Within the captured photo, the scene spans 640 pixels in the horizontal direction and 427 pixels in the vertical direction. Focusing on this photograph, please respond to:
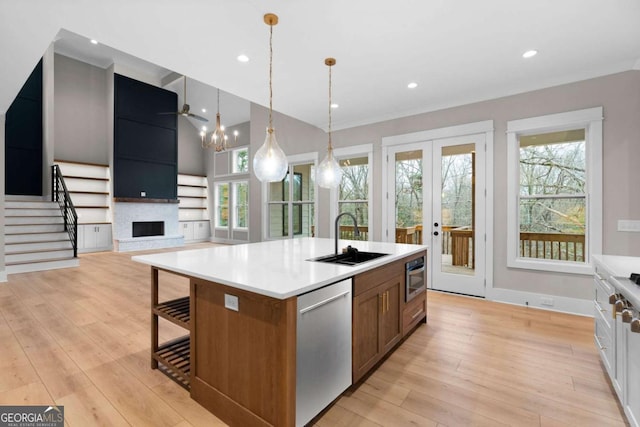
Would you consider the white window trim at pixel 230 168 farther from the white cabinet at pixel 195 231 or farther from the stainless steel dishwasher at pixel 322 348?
the stainless steel dishwasher at pixel 322 348

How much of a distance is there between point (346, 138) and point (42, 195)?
25.0ft

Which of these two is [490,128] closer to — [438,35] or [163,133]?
[438,35]

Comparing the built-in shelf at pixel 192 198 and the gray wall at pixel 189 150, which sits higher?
the gray wall at pixel 189 150

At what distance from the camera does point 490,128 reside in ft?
12.9

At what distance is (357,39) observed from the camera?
8.88 feet

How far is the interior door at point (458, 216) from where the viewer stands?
404 cm

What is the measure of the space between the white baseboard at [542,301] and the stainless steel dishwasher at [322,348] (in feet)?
9.74

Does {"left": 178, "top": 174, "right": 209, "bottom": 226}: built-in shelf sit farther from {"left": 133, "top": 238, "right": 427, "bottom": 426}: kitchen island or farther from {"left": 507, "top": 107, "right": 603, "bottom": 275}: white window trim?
{"left": 507, "top": 107, "right": 603, "bottom": 275}: white window trim

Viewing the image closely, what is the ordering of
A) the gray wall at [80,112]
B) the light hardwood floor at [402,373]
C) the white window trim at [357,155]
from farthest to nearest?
the gray wall at [80,112], the white window trim at [357,155], the light hardwood floor at [402,373]

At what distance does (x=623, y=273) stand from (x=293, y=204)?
520 centimetres

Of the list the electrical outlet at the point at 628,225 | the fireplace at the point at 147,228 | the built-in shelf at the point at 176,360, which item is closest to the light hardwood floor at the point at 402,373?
the built-in shelf at the point at 176,360

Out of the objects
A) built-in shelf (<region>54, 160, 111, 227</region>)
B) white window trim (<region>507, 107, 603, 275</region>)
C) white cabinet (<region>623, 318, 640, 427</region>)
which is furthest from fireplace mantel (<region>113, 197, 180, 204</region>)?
white cabinet (<region>623, 318, 640, 427</region>)

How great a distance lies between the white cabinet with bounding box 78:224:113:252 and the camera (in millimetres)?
7598

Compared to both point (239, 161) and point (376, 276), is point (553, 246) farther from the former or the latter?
point (239, 161)
